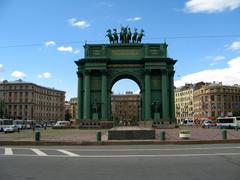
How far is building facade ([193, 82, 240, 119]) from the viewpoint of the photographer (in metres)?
146

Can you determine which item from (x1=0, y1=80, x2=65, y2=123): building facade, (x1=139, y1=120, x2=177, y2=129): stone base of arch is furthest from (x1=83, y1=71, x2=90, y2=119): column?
(x1=0, y1=80, x2=65, y2=123): building facade

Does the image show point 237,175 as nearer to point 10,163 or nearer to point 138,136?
point 10,163

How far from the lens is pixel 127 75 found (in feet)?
258

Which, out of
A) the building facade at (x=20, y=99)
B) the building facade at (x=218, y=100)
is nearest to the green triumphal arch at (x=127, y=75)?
the building facade at (x=218, y=100)

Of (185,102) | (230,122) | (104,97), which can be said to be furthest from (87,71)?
(185,102)

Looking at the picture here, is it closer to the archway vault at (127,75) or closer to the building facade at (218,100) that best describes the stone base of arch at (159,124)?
the archway vault at (127,75)

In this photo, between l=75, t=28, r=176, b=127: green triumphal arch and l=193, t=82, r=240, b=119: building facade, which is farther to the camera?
l=193, t=82, r=240, b=119: building facade

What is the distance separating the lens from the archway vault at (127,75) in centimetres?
7538

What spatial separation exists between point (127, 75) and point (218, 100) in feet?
252

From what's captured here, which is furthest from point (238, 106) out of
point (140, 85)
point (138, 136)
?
point (138, 136)

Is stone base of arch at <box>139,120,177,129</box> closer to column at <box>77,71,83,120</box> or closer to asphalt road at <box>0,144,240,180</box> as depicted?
column at <box>77,71,83,120</box>

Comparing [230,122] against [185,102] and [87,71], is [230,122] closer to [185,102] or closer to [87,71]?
[87,71]

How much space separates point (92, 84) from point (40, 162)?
2421 inches

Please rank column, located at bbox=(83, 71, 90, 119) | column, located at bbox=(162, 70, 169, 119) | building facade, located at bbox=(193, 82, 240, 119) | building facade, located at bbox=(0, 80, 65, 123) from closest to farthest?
column, located at bbox=(162, 70, 169, 119) → column, located at bbox=(83, 71, 90, 119) → building facade, located at bbox=(193, 82, 240, 119) → building facade, located at bbox=(0, 80, 65, 123)
